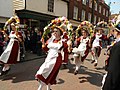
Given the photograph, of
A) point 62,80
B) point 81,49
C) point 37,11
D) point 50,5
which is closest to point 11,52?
→ point 62,80

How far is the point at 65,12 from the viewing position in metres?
25.2

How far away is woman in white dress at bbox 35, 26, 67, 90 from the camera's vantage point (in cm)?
589

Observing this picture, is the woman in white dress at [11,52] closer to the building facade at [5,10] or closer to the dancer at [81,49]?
the dancer at [81,49]

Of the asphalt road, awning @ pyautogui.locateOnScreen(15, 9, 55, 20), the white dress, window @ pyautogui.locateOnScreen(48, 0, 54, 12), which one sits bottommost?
the asphalt road

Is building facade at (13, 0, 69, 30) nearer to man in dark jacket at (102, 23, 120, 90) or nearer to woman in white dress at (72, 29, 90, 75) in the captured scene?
woman in white dress at (72, 29, 90, 75)

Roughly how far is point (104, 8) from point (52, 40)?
132ft

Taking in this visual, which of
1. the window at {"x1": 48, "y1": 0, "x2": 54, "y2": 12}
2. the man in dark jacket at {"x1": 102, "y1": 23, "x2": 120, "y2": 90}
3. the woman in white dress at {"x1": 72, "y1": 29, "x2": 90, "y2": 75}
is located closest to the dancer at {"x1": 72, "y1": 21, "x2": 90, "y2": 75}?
the woman in white dress at {"x1": 72, "y1": 29, "x2": 90, "y2": 75}

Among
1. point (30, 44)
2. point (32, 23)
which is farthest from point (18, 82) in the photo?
point (32, 23)

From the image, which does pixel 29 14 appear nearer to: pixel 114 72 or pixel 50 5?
pixel 50 5

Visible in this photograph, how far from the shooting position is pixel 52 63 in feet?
19.9

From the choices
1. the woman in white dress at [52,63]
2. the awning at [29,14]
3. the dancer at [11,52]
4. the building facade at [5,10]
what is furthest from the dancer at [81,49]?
the awning at [29,14]

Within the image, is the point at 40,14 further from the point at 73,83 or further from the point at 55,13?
the point at 73,83

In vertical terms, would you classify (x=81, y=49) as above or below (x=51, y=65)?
above

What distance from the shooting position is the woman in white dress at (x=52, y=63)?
5.89 metres
